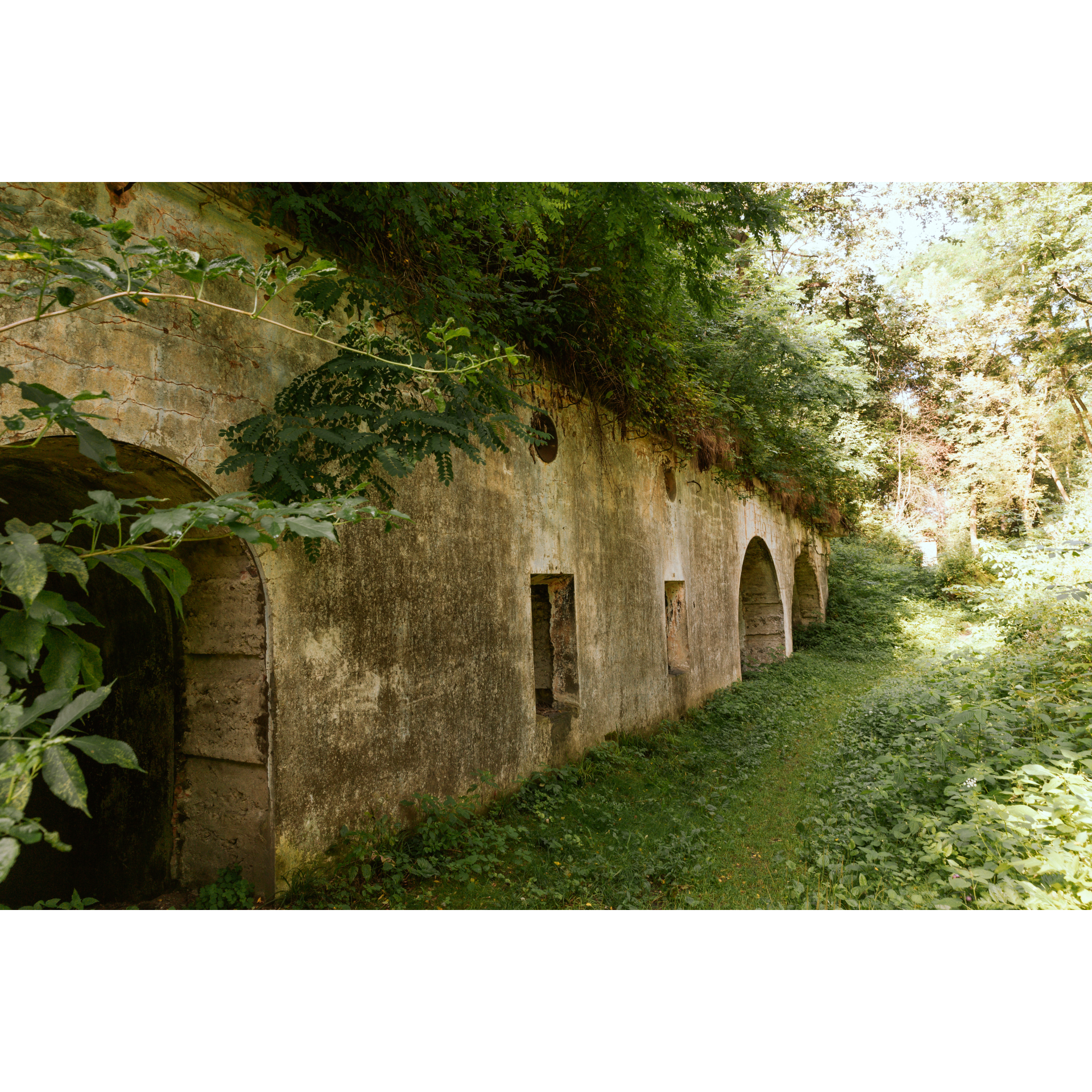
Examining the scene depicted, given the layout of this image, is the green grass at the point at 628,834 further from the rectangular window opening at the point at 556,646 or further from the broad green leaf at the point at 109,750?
the broad green leaf at the point at 109,750

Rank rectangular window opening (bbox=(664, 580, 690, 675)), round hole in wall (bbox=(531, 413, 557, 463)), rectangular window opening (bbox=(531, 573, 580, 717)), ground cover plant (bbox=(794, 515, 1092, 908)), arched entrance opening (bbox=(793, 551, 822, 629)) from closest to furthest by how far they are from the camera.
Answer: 1. ground cover plant (bbox=(794, 515, 1092, 908))
2. round hole in wall (bbox=(531, 413, 557, 463))
3. rectangular window opening (bbox=(531, 573, 580, 717))
4. rectangular window opening (bbox=(664, 580, 690, 675))
5. arched entrance opening (bbox=(793, 551, 822, 629))

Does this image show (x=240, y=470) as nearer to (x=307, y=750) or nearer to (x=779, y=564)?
(x=307, y=750)

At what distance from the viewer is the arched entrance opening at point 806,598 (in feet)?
57.3

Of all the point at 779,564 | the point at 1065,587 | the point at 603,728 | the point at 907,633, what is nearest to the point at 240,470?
the point at 603,728

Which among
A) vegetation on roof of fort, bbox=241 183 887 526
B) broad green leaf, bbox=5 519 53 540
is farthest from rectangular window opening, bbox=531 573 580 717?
broad green leaf, bbox=5 519 53 540

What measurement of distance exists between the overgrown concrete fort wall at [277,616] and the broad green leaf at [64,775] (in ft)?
5.78

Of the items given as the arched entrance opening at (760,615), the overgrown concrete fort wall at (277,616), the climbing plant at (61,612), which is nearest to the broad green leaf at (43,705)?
the climbing plant at (61,612)

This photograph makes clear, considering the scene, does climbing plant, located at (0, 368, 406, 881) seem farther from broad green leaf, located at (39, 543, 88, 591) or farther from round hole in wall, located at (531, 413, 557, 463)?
round hole in wall, located at (531, 413, 557, 463)

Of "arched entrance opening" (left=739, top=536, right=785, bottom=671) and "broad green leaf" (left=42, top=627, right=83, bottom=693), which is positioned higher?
"broad green leaf" (left=42, top=627, right=83, bottom=693)

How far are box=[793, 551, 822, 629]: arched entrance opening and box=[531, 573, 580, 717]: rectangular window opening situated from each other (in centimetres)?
1242

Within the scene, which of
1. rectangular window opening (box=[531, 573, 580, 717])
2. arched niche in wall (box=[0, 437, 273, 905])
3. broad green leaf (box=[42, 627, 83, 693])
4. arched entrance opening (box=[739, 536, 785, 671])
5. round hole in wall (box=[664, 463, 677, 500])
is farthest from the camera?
arched entrance opening (box=[739, 536, 785, 671])

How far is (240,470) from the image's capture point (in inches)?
131

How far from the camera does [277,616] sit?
345 centimetres

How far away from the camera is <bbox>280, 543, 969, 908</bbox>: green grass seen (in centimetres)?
378
